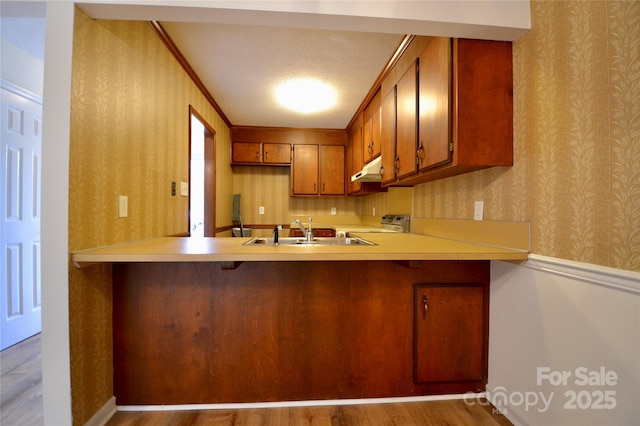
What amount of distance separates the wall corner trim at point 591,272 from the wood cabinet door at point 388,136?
43.0 inches

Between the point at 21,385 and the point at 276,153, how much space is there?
130 inches

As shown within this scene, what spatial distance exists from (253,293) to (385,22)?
63.4 inches

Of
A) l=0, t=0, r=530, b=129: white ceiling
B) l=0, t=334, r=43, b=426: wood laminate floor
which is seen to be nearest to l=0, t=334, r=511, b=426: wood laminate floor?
l=0, t=334, r=43, b=426: wood laminate floor

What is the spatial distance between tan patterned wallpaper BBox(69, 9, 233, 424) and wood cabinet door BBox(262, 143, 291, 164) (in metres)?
1.99

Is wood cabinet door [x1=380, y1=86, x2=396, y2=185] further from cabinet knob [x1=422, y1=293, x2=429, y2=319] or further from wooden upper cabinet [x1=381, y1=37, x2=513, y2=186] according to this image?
cabinet knob [x1=422, y1=293, x2=429, y2=319]

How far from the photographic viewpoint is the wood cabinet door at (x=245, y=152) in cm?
386

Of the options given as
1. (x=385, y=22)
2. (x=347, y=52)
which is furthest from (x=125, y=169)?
(x=347, y=52)

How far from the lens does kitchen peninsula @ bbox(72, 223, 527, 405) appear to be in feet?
4.76

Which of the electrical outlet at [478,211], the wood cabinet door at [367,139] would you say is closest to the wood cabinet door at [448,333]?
the electrical outlet at [478,211]

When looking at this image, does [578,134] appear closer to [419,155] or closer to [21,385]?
[419,155]

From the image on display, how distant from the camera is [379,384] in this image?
153cm

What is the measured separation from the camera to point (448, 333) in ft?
5.00

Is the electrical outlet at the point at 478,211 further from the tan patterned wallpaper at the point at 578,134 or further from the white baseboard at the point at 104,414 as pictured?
the white baseboard at the point at 104,414

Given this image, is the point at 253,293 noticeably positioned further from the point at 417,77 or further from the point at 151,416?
the point at 417,77
